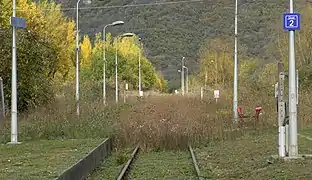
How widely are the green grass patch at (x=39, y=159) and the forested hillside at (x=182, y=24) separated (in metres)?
64.3

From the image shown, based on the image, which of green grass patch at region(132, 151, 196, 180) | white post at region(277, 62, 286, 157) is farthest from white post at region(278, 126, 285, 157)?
green grass patch at region(132, 151, 196, 180)

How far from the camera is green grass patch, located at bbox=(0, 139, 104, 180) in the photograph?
14.8m

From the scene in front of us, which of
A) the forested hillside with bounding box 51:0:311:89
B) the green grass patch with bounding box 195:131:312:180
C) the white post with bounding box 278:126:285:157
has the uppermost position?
the forested hillside with bounding box 51:0:311:89

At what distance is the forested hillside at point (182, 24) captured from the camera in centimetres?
8897

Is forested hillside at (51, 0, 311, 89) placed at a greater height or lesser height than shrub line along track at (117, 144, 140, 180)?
greater

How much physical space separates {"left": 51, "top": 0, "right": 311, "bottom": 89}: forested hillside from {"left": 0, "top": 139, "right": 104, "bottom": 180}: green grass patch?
2532 inches

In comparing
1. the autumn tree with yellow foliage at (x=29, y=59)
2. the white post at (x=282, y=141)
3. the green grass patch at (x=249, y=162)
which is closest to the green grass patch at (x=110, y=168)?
the green grass patch at (x=249, y=162)

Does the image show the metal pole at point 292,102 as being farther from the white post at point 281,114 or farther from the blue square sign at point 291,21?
the blue square sign at point 291,21

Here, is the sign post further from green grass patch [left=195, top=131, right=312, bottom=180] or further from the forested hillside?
the forested hillside

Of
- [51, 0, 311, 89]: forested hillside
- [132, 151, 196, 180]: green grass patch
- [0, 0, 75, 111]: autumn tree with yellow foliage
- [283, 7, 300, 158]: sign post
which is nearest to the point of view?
[283, 7, 300, 158]: sign post

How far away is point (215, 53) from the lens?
7762 centimetres

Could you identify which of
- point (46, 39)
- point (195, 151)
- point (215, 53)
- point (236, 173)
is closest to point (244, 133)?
point (195, 151)

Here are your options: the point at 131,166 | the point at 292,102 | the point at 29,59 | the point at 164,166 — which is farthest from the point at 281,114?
the point at 29,59

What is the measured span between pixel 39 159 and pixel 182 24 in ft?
308
